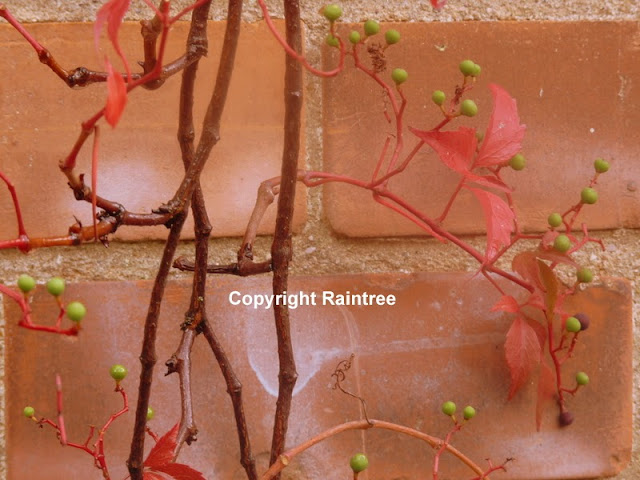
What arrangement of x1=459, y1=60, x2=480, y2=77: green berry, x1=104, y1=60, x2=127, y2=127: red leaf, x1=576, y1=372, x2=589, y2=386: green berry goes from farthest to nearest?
x1=576, y1=372, x2=589, y2=386: green berry → x1=459, y1=60, x2=480, y2=77: green berry → x1=104, y1=60, x2=127, y2=127: red leaf

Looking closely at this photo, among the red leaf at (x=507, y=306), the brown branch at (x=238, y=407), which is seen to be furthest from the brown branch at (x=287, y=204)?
the red leaf at (x=507, y=306)

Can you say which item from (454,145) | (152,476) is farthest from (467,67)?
(152,476)

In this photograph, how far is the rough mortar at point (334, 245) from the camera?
19.2 inches

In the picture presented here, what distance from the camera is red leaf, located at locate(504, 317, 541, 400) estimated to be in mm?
458

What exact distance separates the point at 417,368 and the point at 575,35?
24 centimetres

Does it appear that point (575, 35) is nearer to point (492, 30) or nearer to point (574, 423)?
point (492, 30)

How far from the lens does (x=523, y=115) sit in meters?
0.51

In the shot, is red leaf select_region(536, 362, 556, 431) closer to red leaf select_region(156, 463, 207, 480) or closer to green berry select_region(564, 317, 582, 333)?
green berry select_region(564, 317, 582, 333)

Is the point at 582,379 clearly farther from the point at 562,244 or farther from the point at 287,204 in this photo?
the point at 287,204

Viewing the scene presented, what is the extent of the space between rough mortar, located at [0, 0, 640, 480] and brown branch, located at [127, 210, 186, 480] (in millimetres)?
151

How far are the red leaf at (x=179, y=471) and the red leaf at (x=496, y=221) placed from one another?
0.18 metres

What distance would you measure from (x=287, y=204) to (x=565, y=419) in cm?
26

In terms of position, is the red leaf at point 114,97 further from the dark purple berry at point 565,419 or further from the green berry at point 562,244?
the dark purple berry at point 565,419

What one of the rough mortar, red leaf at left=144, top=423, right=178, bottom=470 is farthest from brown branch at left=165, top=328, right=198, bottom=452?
the rough mortar
